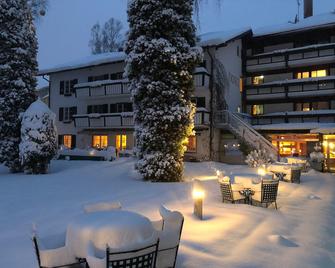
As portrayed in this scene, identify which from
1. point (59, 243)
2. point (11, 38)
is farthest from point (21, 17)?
point (59, 243)

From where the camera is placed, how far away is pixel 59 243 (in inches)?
183

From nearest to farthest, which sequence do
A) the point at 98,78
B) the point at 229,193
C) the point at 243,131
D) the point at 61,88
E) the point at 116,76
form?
1. the point at 229,193
2. the point at 243,131
3. the point at 116,76
4. the point at 98,78
5. the point at 61,88

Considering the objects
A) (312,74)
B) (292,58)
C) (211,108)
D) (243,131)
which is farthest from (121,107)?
(312,74)

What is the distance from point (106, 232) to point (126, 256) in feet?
1.28

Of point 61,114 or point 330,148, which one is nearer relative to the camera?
point 330,148

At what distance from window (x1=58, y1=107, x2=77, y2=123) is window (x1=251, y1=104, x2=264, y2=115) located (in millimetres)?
16324

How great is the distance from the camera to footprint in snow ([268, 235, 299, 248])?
6.48 meters

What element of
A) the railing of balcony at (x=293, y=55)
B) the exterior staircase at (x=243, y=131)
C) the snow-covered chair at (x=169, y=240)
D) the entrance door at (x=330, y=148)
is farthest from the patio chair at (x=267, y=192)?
the railing of balcony at (x=293, y=55)

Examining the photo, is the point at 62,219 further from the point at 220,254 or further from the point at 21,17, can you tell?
the point at 21,17

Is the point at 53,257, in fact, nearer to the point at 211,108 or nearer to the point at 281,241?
the point at 281,241

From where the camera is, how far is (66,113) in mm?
35031

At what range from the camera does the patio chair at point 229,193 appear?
10164 millimetres

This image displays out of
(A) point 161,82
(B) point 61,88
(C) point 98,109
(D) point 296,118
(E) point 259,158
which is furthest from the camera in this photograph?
(B) point 61,88

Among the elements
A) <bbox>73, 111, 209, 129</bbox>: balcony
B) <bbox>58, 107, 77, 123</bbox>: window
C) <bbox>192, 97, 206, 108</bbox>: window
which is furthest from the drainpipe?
<bbox>58, 107, 77, 123</bbox>: window
